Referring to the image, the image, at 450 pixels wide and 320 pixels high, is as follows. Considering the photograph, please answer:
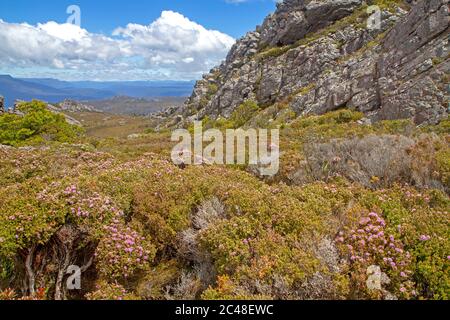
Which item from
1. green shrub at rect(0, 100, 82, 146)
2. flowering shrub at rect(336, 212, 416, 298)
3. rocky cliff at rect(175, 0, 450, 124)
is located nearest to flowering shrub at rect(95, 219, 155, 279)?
flowering shrub at rect(336, 212, 416, 298)

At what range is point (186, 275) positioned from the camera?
18.2 feet

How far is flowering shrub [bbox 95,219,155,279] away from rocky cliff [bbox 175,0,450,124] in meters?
20.2

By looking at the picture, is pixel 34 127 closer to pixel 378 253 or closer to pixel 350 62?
pixel 350 62

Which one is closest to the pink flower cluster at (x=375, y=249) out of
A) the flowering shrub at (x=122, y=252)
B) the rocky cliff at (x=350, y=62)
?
the flowering shrub at (x=122, y=252)

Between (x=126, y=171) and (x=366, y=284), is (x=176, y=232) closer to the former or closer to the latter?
(x=126, y=171)

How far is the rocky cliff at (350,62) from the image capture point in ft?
77.1

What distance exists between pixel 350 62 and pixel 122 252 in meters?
37.9

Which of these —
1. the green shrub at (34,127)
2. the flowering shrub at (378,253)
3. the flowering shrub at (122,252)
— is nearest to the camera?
the flowering shrub at (378,253)

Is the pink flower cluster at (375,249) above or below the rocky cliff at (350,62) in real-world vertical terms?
below

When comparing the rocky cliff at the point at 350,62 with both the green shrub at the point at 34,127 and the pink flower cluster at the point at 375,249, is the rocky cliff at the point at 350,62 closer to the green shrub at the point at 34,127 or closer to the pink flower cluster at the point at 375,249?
the pink flower cluster at the point at 375,249

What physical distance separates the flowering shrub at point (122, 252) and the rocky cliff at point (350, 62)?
20159mm

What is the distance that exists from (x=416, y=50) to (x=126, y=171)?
27.7m

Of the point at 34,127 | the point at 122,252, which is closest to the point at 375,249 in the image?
the point at 122,252
